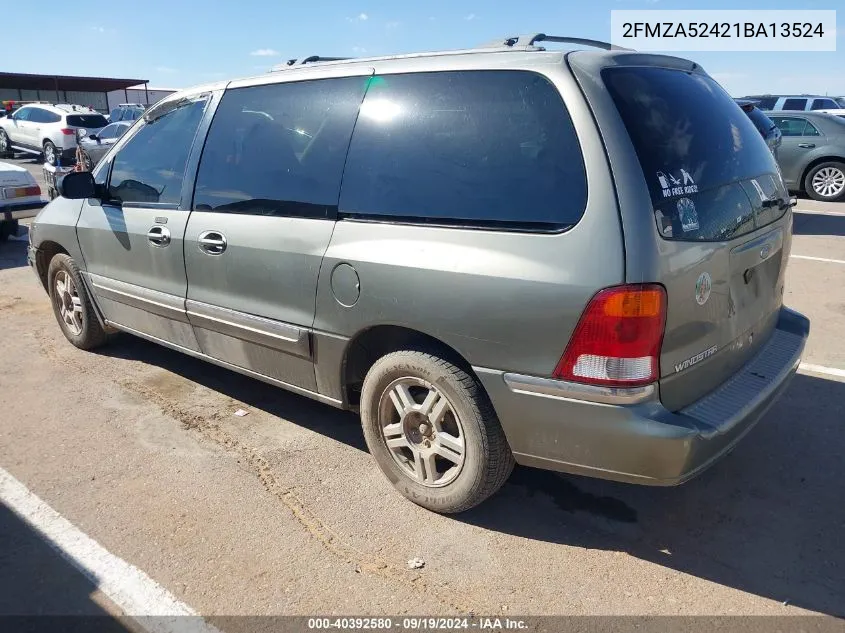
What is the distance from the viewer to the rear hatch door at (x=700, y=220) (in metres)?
2.39

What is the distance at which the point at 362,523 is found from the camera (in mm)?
2965

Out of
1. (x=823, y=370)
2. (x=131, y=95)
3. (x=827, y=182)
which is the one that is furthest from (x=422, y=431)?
(x=131, y=95)

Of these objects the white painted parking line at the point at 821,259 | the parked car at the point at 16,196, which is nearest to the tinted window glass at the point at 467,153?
the white painted parking line at the point at 821,259

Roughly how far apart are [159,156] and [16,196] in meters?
6.27

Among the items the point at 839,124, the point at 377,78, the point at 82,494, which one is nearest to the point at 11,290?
the point at 82,494

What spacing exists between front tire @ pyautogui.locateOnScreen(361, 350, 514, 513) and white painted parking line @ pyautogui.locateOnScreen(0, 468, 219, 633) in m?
1.08

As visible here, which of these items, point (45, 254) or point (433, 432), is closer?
point (433, 432)

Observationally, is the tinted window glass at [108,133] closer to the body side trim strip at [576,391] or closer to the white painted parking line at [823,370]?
the white painted parking line at [823,370]

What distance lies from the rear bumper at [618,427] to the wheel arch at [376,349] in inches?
8.9

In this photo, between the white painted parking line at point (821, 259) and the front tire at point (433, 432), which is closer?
the front tire at point (433, 432)

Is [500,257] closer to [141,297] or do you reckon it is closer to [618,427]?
[618,427]

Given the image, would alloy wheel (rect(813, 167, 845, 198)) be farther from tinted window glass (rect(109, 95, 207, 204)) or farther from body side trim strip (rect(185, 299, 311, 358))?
body side trim strip (rect(185, 299, 311, 358))

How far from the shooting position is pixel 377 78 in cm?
307

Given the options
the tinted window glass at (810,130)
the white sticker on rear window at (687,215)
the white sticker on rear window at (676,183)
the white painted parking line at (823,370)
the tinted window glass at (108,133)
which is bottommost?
the white painted parking line at (823,370)
